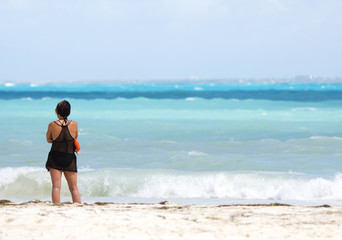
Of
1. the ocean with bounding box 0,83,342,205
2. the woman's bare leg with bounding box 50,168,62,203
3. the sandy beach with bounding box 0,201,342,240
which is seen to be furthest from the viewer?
the ocean with bounding box 0,83,342,205

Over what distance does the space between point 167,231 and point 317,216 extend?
1.52 meters

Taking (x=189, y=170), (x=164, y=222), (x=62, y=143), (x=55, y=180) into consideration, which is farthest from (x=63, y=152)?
(x=189, y=170)

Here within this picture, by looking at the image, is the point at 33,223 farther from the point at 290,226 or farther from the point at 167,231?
the point at 290,226

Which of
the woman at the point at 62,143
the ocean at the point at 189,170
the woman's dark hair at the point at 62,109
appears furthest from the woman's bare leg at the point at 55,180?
the ocean at the point at 189,170

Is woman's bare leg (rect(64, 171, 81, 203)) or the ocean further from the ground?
woman's bare leg (rect(64, 171, 81, 203))

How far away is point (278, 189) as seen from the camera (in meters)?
8.17

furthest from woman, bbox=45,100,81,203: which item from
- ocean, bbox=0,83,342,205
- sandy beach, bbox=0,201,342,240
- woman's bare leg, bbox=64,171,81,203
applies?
ocean, bbox=0,83,342,205

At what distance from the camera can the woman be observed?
17.0ft

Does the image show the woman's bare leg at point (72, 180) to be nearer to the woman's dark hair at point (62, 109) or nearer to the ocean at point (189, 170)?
the woman's dark hair at point (62, 109)

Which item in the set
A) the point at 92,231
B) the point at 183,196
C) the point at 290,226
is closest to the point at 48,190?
the point at 183,196

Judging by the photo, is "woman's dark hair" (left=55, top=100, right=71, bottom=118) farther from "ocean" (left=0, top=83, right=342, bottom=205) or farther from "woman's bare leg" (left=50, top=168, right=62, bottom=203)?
"ocean" (left=0, top=83, right=342, bottom=205)

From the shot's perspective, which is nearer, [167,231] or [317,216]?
[167,231]

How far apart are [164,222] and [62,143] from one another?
5.06 ft

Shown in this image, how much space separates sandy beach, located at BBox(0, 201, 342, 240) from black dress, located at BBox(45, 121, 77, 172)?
0.45 meters
